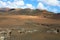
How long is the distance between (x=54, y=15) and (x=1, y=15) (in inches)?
48.9

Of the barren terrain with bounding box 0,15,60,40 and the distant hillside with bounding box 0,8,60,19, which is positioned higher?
the distant hillside with bounding box 0,8,60,19

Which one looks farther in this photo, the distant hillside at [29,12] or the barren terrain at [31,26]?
the distant hillside at [29,12]

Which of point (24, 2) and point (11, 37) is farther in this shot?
point (24, 2)

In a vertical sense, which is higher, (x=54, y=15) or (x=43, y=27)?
(x=54, y=15)

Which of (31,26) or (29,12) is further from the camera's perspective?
(29,12)

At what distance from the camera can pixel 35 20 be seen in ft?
11.5

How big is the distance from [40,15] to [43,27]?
1.00 ft

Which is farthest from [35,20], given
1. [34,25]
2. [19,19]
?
[19,19]

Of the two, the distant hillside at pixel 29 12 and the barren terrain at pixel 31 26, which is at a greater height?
the distant hillside at pixel 29 12

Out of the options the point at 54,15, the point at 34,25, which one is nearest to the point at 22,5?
the point at 34,25

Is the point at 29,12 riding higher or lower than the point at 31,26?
higher

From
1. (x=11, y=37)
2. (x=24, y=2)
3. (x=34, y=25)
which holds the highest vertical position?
(x=24, y=2)

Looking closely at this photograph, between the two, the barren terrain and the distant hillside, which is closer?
the barren terrain

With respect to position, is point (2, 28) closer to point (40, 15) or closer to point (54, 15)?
point (40, 15)
